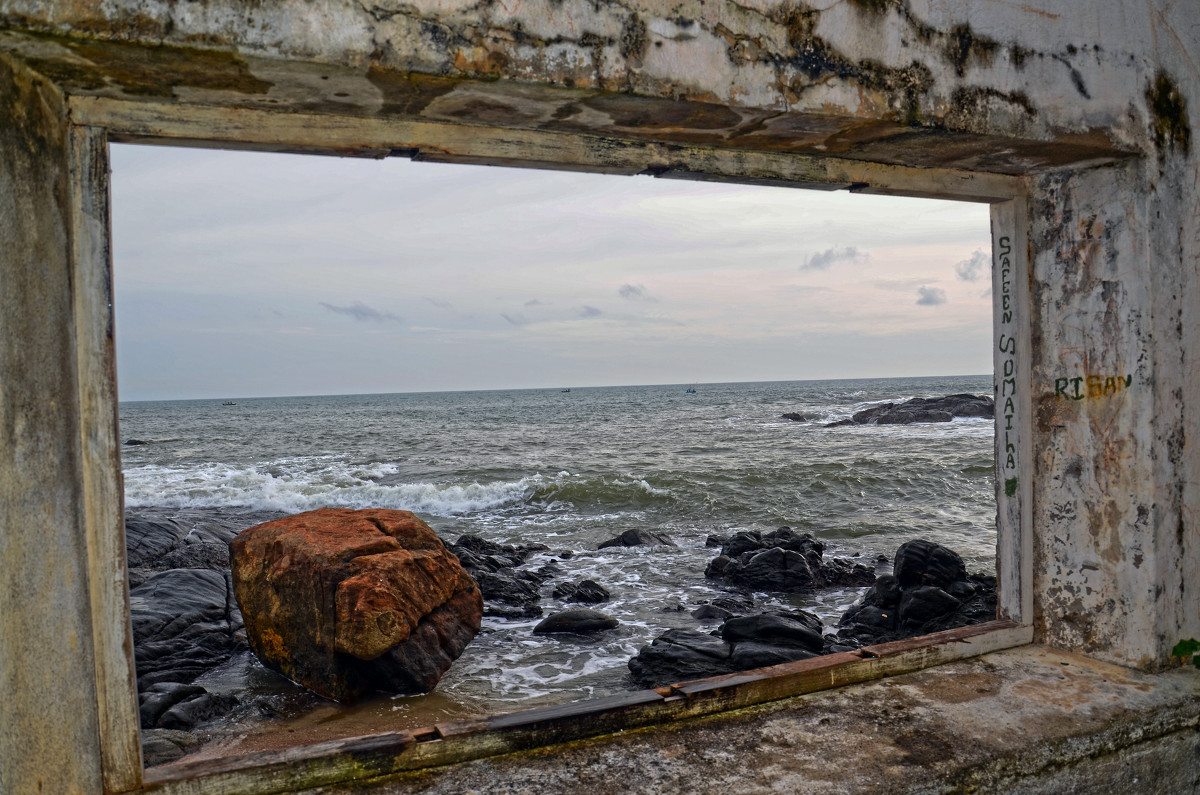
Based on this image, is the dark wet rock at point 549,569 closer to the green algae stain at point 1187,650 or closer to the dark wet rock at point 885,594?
the dark wet rock at point 885,594

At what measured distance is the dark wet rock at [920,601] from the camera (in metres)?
6.22

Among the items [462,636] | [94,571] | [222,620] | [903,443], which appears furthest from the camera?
[903,443]

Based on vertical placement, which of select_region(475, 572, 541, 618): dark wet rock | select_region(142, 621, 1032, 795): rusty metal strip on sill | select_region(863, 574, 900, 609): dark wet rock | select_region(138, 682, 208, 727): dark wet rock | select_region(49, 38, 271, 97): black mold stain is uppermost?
select_region(49, 38, 271, 97): black mold stain

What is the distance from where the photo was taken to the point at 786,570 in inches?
338

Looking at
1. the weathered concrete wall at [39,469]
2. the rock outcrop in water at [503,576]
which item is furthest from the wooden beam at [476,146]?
the rock outcrop in water at [503,576]

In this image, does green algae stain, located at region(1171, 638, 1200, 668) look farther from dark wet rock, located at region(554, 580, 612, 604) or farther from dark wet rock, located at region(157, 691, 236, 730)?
dark wet rock, located at region(554, 580, 612, 604)

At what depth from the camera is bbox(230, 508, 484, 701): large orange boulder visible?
4988mm

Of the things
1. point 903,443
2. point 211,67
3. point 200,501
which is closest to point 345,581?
point 211,67

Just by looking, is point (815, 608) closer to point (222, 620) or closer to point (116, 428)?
point (222, 620)

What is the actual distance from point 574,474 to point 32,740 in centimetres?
1667

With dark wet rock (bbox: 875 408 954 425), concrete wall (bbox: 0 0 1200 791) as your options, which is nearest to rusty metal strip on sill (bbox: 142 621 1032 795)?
concrete wall (bbox: 0 0 1200 791)

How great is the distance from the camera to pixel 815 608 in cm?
780

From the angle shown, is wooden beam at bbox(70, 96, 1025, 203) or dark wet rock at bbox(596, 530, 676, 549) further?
dark wet rock at bbox(596, 530, 676, 549)

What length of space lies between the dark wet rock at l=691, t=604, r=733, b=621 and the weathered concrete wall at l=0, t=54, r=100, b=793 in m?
5.89
